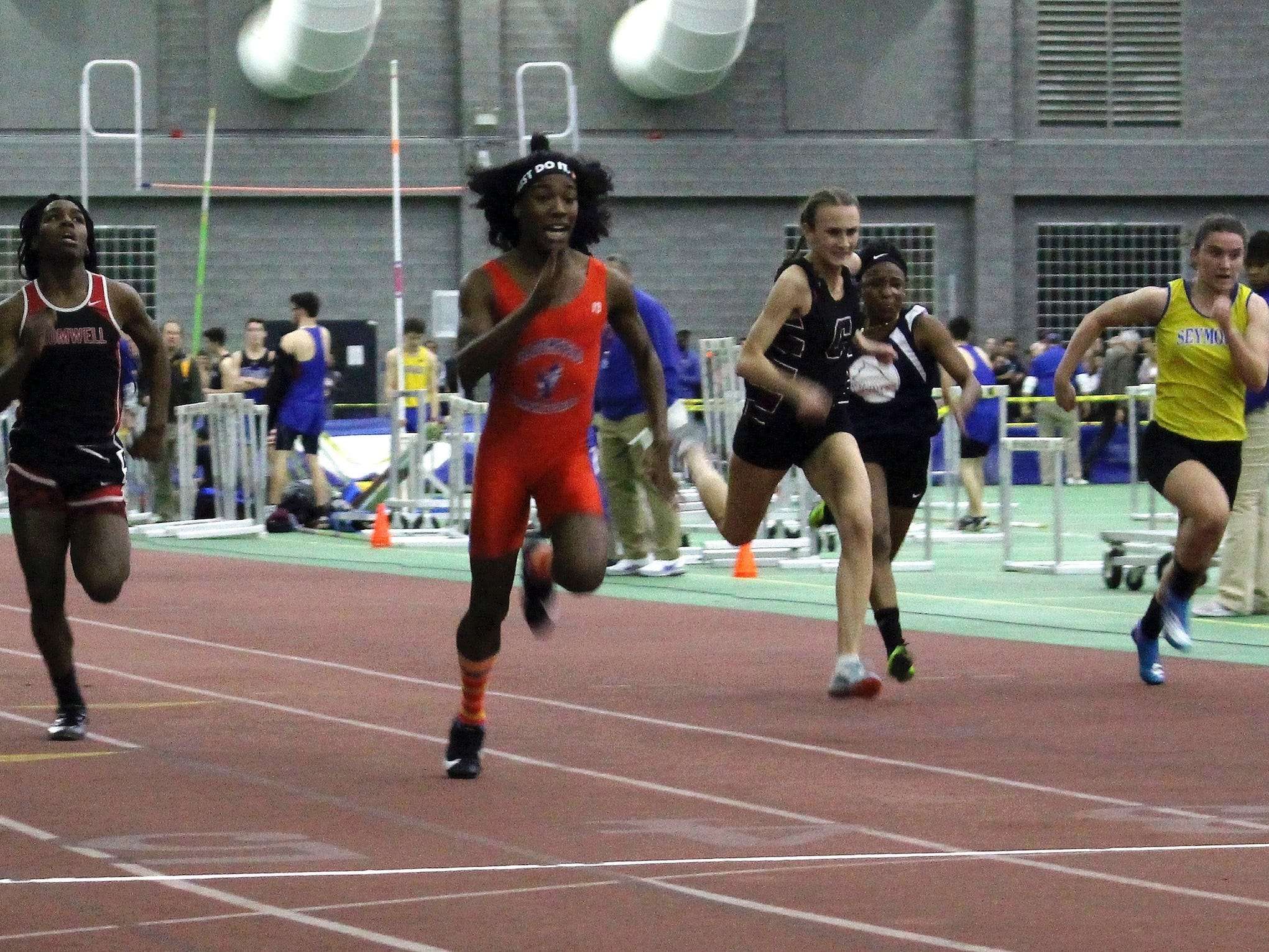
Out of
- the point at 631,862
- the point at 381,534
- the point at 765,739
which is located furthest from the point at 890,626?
the point at 381,534

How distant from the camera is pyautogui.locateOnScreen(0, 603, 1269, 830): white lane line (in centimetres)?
721

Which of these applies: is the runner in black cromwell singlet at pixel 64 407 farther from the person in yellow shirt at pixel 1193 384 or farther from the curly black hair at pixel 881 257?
the person in yellow shirt at pixel 1193 384

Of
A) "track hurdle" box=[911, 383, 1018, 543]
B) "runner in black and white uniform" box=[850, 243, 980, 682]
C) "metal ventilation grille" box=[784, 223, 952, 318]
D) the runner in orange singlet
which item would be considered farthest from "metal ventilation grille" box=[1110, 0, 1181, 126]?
the runner in orange singlet

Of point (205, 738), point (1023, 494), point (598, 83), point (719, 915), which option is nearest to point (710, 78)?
Answer: point (598, 83)

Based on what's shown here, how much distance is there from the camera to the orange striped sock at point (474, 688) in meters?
7.92

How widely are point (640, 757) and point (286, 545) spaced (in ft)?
41.5

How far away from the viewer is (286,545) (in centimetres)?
2061

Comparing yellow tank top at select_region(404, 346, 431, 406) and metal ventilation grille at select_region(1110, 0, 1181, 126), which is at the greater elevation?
metal ventilation grille at select_region(1110, 0, 1181, 126)

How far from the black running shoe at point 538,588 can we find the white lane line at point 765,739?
100cm

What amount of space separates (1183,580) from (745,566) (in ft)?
22.5

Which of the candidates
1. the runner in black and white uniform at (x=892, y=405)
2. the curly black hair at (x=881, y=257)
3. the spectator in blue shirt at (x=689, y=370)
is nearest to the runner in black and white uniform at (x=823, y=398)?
the runner in black and white uniform at (x=892, y=405)

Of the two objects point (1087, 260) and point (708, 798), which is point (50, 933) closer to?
point (708, 798)

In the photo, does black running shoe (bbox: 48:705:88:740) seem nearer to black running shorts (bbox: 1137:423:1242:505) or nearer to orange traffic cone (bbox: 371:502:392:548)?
black running shorts (bbox: 1137:423:1242:505)

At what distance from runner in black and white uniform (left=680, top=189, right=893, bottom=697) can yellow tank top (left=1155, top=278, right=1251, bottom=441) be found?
4.98ft
